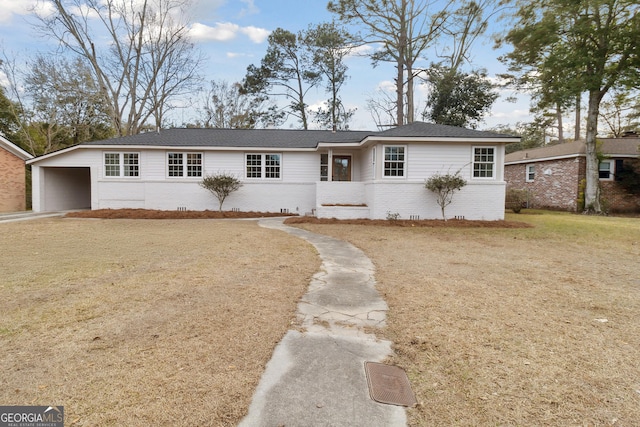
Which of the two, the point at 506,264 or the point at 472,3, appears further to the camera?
the point at 472,3

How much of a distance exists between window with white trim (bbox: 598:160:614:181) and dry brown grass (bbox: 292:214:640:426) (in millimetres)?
16828

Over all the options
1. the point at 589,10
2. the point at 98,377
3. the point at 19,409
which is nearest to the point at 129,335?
the point at 98,377

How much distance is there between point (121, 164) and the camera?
643 inches

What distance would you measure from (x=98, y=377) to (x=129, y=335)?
28.2 inches

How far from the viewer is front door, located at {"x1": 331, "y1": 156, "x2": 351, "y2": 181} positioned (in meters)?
17.0

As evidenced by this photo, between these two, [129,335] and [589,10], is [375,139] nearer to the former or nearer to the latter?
[129,335]

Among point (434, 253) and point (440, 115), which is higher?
point (440, 115)

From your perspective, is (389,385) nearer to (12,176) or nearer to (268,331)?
(268,331)

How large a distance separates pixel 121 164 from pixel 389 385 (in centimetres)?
1776

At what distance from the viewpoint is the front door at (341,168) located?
668 inches

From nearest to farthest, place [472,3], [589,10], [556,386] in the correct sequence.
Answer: [556,386], [589,10], [472,3]

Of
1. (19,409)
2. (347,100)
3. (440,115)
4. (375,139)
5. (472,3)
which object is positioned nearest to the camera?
(19,409)

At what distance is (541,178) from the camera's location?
73.1 ft

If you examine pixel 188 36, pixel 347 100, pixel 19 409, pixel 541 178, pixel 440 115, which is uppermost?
pixel 188 36
